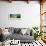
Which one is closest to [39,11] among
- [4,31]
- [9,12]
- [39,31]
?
[39,31]

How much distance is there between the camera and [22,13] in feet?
21.7

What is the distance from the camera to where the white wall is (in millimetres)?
6579

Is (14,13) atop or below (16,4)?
below

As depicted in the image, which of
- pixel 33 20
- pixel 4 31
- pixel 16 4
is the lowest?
pixel 4 31

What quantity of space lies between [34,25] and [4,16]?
1.77 metres

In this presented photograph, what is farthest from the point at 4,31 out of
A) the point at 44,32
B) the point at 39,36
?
the point at 44,32

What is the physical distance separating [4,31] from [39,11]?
102 inches

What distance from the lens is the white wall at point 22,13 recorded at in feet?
21.6

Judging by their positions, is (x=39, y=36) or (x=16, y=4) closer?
(x=39, y=36)

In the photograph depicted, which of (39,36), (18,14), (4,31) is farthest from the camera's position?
(18,14)

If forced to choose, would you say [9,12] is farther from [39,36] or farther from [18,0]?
[39,36]

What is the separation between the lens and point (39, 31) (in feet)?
21.9

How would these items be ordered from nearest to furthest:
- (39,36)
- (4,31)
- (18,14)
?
(4,31) < (39,36) < (18,14)

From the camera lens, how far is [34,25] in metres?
6.64
